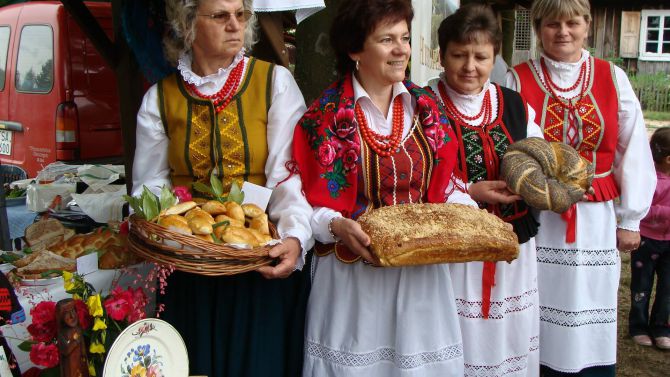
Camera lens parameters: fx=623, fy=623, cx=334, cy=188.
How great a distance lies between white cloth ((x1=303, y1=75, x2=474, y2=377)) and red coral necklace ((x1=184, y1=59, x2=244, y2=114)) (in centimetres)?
45

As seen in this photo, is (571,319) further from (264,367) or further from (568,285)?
(264,367)

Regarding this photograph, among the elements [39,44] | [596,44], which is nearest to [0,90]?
[39,44]

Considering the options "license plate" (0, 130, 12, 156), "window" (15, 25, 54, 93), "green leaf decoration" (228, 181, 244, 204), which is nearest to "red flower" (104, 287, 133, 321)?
"green leaf decoration" (228, 181, 244, 204)

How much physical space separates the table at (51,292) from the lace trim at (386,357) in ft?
2.38

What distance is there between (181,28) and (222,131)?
40 centimetres

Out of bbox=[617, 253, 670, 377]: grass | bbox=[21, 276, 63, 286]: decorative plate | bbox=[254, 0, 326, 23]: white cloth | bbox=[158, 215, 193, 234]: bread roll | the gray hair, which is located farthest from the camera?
bbox=[617, 253, 670, 377]: grass

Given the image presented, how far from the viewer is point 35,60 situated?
657 cm

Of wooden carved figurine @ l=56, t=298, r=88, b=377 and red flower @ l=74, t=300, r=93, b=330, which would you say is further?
red flower @ l=74, t=300, r=93, b=330

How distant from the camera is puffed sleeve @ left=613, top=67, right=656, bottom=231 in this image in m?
2.75

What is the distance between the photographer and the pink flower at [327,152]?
7.02 feet

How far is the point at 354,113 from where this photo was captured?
2.18 meters

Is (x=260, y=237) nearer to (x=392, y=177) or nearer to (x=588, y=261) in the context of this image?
(x=392, y=177)

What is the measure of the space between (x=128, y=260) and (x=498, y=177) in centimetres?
152

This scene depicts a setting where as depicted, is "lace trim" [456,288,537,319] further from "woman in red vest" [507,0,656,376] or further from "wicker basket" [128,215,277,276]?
"wicker basket" [128,215,277,276]
